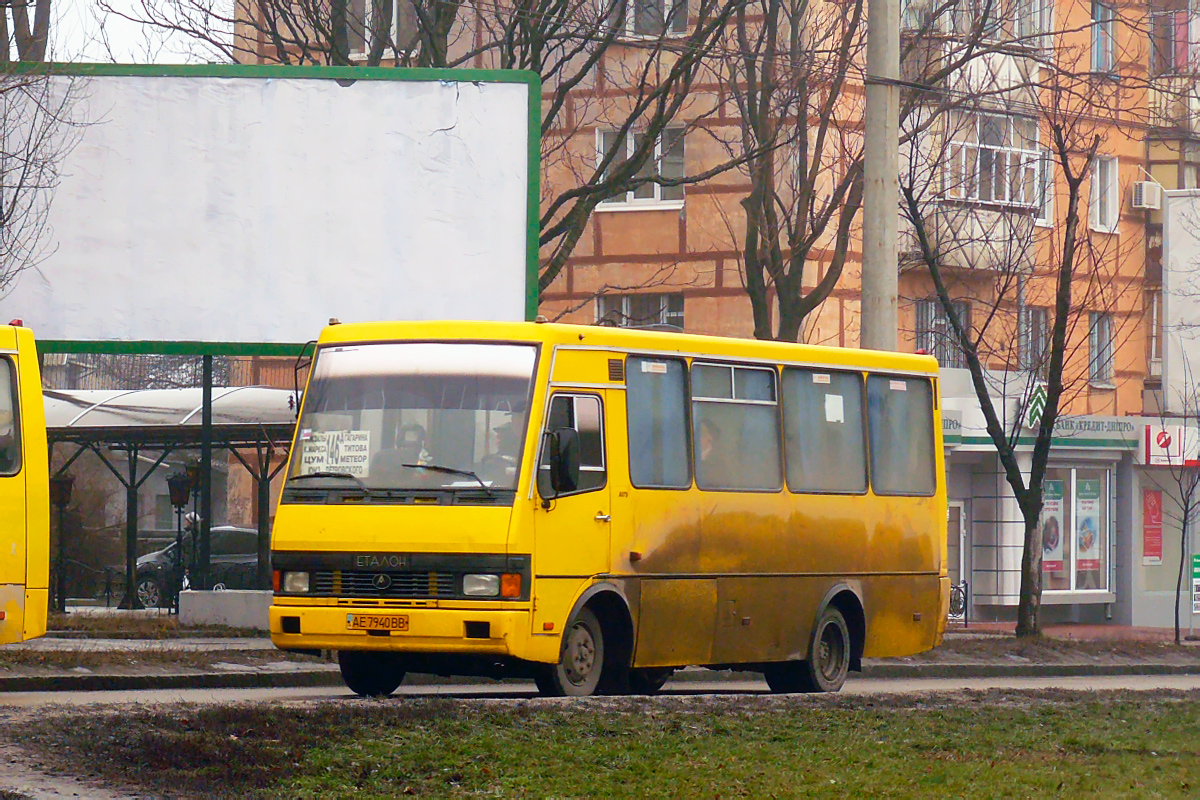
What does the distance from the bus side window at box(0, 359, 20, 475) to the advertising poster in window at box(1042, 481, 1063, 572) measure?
25.2 metres

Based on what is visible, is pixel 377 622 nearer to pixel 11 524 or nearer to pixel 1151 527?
pixel 11 524

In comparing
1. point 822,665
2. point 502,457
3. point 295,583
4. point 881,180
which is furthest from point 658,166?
point 295,583

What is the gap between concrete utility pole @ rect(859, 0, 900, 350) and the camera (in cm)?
1791

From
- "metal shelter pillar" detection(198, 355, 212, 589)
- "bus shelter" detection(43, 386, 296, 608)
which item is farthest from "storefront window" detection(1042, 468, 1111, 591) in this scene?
"metal shelter pillar" detection(198, 355, 212, 589)

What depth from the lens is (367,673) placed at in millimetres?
14195

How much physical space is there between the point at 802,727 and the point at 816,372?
569 cm

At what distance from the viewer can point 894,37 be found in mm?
18375

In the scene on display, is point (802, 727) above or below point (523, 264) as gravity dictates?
below

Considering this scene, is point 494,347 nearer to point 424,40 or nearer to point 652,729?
point 652,729

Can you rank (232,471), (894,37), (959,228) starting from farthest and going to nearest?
(232,471), (959,228), (894,37)

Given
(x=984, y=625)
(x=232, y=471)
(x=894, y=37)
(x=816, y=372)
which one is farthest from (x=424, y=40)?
(x=232, y=471)

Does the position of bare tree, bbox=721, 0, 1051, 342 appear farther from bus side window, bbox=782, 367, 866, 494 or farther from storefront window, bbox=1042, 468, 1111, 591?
storefront window, bbox=1042, 468, 1111, 591

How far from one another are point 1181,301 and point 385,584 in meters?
27.0

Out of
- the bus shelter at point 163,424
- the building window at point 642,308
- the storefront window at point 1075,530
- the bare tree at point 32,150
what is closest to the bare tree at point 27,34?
the bare tree at point 32,150
